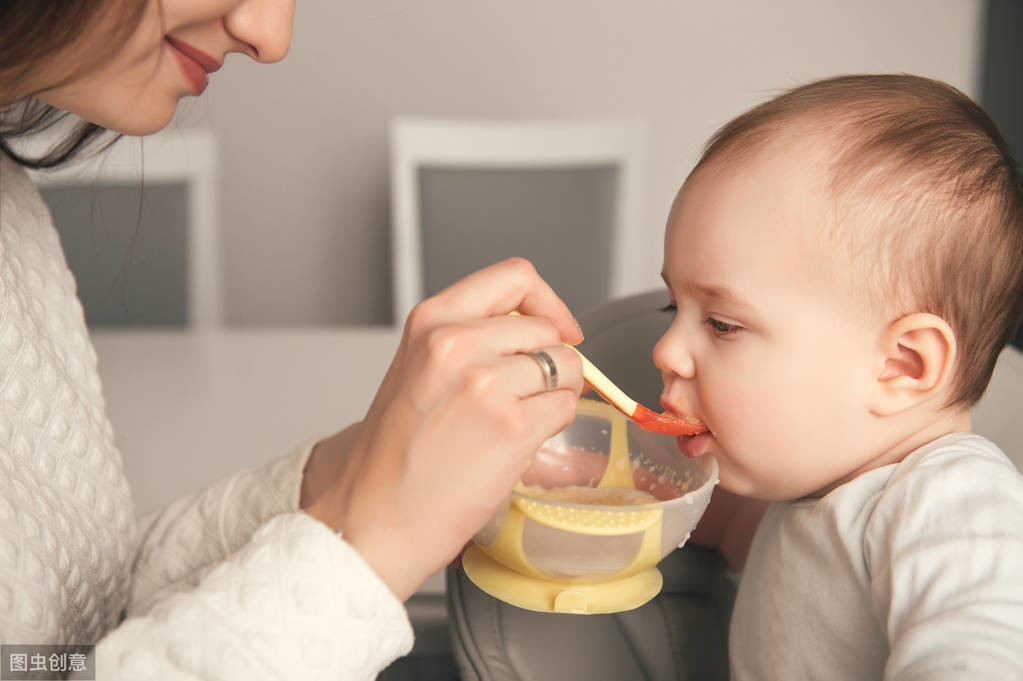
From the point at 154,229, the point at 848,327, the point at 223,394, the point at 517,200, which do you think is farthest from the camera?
the point at 517,200

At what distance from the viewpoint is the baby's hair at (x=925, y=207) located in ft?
2.64

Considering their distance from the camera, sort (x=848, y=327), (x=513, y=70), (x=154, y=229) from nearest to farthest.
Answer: (x=848, y=327), (x=154, y=229), (x=513, y=70)

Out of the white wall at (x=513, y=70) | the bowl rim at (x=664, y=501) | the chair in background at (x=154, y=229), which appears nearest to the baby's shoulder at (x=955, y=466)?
the bowl rim at (x=664, y=501)

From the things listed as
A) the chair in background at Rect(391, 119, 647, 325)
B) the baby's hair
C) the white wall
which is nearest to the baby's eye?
the baby's hair

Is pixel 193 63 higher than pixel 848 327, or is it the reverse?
pixel 193 63

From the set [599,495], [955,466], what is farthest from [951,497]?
[599,495]

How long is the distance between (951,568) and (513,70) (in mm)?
2752

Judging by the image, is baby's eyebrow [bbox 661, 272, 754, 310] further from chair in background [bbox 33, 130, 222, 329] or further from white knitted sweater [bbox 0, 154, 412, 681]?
chair in background [bbox 33, 130, 222, 329]

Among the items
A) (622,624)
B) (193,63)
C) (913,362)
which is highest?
(193,63)

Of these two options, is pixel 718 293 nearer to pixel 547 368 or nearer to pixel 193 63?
pixel 547 368

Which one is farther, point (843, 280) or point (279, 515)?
point (843, 280)

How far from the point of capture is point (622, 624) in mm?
1035

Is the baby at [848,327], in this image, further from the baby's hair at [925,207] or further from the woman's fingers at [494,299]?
the woman's fingers at [494,299]

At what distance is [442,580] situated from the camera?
4.18 feet
